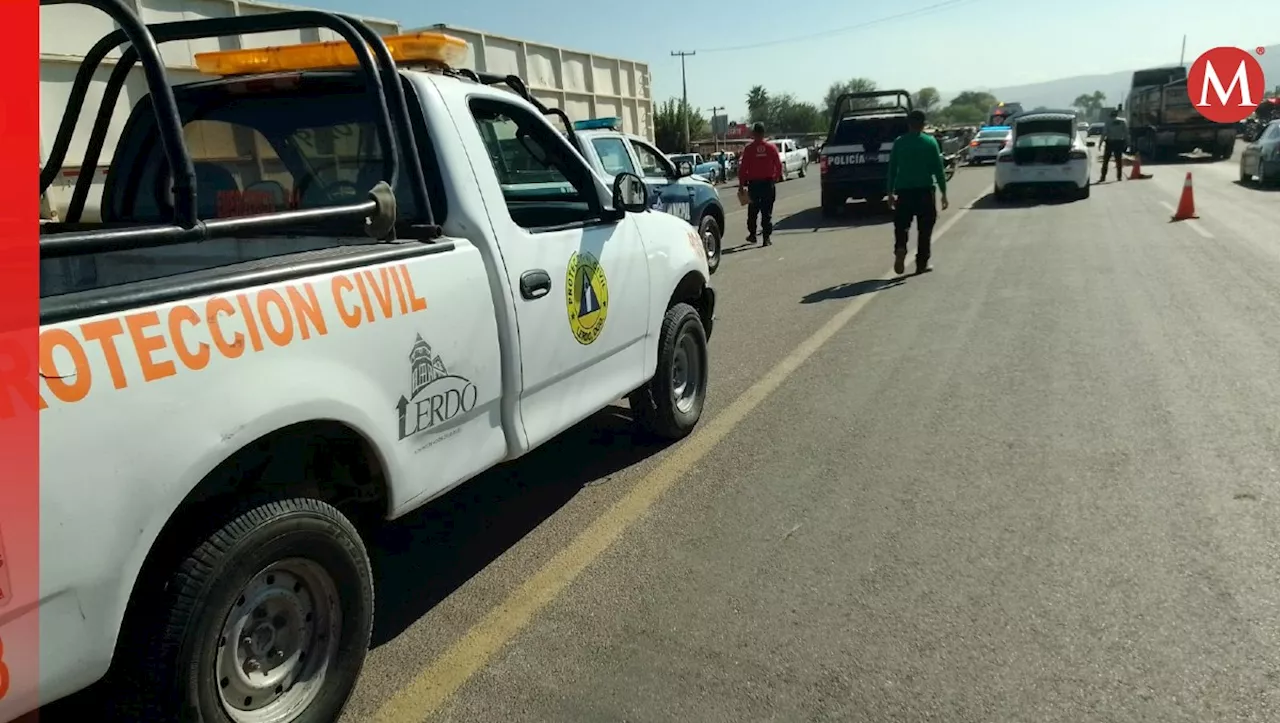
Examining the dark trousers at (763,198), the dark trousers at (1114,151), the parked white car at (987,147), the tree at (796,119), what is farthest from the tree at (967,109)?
the dark trousers at (763,198)

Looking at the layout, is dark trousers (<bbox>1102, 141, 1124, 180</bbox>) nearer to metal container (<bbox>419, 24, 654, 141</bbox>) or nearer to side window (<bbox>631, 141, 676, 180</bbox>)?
metal container (<bbox>419, 24, 654, 141</bbox>)

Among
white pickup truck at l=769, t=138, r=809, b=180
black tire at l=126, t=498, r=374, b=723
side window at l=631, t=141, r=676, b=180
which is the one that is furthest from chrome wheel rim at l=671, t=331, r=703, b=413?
white pickup truck at l=769, t=138, r=809, b=180

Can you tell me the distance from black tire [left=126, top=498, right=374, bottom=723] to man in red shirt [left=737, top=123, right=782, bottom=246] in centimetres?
1151

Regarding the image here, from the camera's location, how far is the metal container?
17672 millimetres

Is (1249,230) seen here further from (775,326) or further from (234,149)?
(234,149)

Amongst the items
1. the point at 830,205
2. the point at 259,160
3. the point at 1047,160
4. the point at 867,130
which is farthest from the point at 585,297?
the point at 1047,160

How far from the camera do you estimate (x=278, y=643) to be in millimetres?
2643

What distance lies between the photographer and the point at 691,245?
212 inches

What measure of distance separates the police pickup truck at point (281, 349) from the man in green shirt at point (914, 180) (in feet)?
21.4

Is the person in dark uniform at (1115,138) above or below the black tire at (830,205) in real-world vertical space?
above

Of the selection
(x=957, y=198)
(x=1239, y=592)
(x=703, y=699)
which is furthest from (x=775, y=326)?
(x=957, y=198)

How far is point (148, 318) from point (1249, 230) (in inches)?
577

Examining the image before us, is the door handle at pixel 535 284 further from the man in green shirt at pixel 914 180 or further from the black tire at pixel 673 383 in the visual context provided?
the man in green shirt at pixel 914 180

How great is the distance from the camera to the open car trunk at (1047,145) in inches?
749
